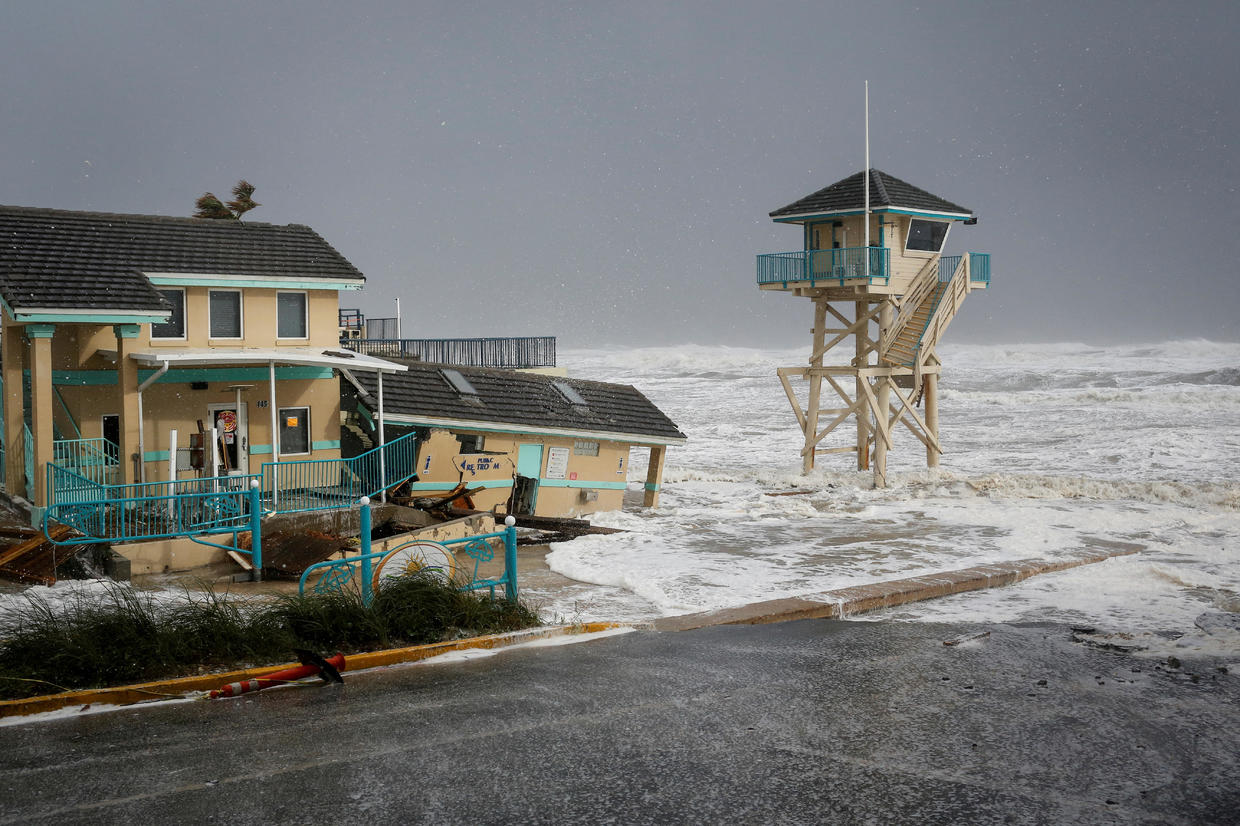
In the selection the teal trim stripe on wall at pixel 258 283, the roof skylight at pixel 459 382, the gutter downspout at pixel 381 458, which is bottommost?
the gutter downspout at pixel 381 458

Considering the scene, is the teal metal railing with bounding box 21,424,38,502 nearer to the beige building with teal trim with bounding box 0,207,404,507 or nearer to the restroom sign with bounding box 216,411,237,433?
the beige building with teal trim with bounding box 0,207,404,507

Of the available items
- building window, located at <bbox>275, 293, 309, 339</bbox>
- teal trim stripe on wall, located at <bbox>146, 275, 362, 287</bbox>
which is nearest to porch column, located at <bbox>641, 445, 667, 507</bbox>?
teal trim stripe on wall, located at <bbox>146, 275, 362, 287</bbox>

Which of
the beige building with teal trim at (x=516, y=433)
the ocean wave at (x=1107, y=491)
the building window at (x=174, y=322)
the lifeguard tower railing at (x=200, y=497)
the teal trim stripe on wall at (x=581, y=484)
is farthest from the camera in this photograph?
the ocean wave at (x=1107, y=491)

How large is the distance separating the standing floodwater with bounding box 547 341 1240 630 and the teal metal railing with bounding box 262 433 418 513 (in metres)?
4.13

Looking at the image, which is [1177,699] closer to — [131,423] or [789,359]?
[131,423]

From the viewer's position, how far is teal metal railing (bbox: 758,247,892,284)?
108 feet

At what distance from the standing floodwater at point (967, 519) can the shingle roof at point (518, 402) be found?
7.64ft

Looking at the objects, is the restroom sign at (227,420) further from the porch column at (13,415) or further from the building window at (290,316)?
the porch column at (13,415)

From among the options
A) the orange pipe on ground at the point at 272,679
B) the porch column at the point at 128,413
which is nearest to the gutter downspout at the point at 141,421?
the porch column at the point at 128,413

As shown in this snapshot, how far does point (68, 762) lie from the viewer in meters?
8.20

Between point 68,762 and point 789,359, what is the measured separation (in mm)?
130617

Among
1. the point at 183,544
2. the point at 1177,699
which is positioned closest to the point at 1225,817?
the point at 1177,699

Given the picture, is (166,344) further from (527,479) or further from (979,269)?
(979,269)

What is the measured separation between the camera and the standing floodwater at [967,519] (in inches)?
611
